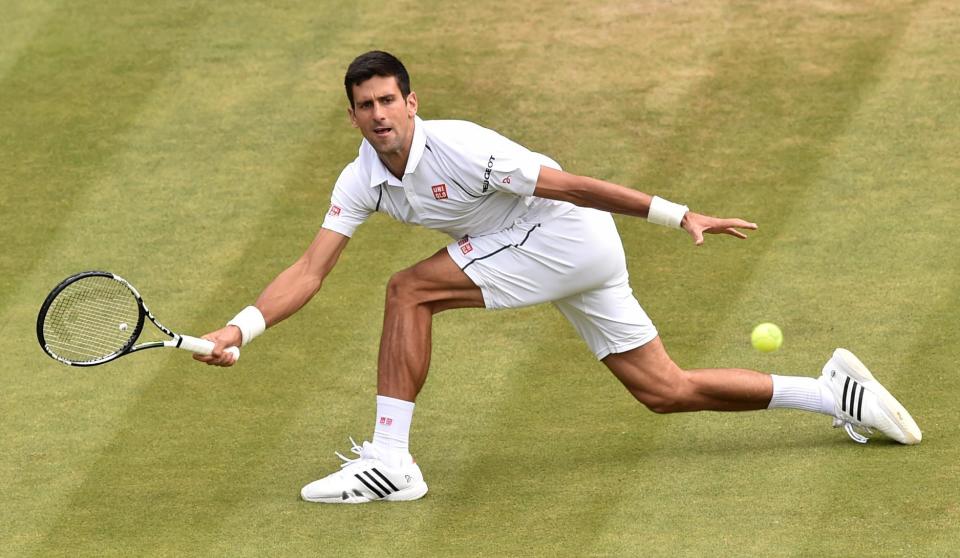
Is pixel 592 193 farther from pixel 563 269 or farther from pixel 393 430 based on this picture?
pixel 393 430

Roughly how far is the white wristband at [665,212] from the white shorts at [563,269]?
436 millimetres

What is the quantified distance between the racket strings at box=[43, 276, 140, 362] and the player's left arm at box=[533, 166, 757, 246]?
195cm

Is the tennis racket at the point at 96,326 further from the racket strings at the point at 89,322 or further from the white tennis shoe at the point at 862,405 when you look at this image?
the white tennis shoe at the point at 862,405

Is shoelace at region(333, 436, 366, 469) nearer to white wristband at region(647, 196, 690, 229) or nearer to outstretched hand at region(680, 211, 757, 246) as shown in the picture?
white wristband at region(647, 196, 690, 229)

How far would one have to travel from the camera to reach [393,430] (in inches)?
312

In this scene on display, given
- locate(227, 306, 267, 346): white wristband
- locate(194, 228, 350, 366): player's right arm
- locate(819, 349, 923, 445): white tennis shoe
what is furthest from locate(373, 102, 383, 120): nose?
locate(819, 349, 923, 445): white tennis shoe

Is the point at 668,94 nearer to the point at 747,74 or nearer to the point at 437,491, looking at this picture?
the point at 747,74

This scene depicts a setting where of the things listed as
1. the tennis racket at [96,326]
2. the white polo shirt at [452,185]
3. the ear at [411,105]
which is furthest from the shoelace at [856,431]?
the tennis racket at [96,326]

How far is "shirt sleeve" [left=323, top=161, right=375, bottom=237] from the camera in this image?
8.02 m

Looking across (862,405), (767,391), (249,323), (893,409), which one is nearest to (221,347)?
(249,323)

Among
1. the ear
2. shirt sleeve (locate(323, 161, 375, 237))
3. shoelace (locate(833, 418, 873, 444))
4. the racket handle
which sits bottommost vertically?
shoelace (locate(833, 418, 873, 444))

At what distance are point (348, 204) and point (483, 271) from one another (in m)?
0.72

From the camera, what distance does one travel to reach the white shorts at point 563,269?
8031mm

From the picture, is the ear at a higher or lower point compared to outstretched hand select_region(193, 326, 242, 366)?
higher
